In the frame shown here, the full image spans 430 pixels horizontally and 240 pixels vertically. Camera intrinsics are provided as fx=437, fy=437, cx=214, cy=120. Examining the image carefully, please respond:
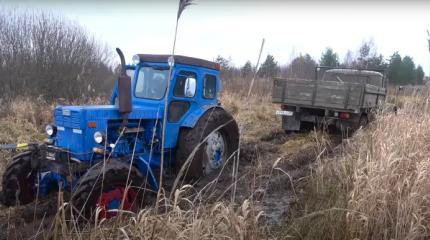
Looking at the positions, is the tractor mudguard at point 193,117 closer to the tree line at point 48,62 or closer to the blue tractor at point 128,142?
the blue tractor at point 128,142

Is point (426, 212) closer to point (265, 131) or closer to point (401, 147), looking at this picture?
point (401, 147)

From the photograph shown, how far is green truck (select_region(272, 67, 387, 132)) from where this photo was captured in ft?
33.5

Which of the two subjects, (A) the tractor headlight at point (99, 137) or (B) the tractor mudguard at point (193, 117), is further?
(B) the tractor mudguard at point (193, 117)

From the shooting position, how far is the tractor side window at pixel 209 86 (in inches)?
267

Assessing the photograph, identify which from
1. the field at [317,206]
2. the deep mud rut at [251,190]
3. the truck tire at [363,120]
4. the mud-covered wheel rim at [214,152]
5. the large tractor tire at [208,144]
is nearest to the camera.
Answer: the field at [317,206]

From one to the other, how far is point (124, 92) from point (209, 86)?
6.59 feet

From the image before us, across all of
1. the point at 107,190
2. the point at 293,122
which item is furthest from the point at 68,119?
the point at 293,122

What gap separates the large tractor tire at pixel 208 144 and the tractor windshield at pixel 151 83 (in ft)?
2.16

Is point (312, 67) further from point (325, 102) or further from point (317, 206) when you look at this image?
point (317, 206)

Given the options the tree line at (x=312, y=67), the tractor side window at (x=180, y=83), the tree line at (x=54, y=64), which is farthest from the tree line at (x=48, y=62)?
the tractor side window at (x=180, y=83)

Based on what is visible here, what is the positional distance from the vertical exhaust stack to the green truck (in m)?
5.83

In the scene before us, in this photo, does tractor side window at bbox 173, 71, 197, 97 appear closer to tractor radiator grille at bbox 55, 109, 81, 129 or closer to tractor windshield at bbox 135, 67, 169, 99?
tractor windshield at bbox 135, 67, 169, 99

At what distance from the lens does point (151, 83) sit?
6.28 metres

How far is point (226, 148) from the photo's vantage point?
709 cm
